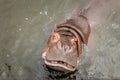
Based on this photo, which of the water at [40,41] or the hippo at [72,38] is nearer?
the hippo at [72,38]

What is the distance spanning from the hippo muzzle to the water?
324mm

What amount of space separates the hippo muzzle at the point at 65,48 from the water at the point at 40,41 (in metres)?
0.32

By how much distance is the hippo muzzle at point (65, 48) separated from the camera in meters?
3.76

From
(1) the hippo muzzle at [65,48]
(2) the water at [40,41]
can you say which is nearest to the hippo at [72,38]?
(1) the hippo muzzle at [65,48]

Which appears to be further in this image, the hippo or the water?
the water

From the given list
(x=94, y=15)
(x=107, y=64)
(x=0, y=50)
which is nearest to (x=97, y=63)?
(x=107, y=64)

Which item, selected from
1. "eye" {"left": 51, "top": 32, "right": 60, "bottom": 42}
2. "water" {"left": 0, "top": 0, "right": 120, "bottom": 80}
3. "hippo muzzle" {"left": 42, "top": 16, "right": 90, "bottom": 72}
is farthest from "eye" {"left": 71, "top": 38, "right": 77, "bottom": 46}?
"water" {"left": 0, "top": 0, "right": 120, "bottom": 80}

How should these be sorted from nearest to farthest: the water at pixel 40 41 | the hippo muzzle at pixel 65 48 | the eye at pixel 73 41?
the hippo muzzle at pixel 65 48, the eye at pixel 73 41, the water at pixel 40 41

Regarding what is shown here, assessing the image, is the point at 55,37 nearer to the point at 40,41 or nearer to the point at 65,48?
the point at 65,48

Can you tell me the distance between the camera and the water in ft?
14.0

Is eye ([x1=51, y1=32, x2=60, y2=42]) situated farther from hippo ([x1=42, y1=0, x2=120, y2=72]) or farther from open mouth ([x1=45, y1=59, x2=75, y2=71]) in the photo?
open mouth ([x1=45, y1=59, x2=75, y2=71])

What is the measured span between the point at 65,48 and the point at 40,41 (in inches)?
33.3

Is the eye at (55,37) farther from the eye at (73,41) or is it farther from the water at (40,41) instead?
the water at (40,41)

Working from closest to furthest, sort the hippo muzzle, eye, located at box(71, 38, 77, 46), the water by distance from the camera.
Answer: the hippo muzzle, eye, located at box(71, 38, 77, 46), the water
